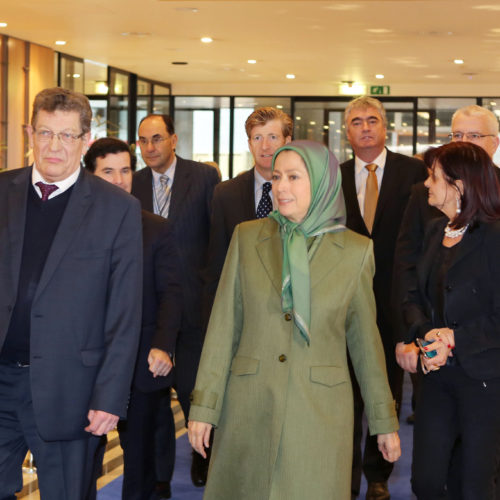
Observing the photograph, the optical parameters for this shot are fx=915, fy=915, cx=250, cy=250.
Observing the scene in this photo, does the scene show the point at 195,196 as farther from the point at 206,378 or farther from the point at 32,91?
the point at 32,91

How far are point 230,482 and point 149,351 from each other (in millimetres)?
1079

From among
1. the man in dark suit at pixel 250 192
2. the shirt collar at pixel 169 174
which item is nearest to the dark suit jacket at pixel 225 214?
the man in dark suit at pixel 250 192

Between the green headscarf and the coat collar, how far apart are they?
0.03 metres

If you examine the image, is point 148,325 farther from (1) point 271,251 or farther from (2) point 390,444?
(2) point 390,444

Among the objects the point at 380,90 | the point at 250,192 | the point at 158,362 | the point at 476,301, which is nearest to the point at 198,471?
the point at 158,362

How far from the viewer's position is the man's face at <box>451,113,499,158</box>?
15.3 feet

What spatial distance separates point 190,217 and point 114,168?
1.46 metres

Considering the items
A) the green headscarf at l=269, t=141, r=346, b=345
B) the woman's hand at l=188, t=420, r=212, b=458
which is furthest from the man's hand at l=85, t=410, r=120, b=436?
the green headscarf at l=269, t=141, r=346, b=345

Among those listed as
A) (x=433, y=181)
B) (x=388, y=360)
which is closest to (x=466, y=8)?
(x=388, y=360)

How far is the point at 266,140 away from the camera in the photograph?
15.6 feet

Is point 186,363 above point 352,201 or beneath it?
beneath

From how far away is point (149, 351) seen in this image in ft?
13.7

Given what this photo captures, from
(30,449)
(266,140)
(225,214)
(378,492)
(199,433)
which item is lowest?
(378,492)

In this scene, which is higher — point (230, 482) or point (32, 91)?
point (32, 91)
